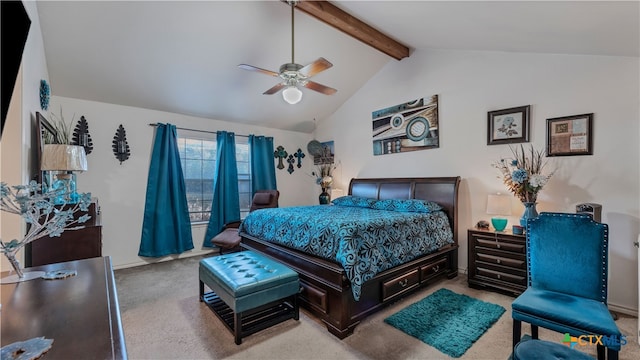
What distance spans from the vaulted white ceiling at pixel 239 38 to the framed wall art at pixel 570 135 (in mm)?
660

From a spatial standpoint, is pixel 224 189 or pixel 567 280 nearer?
pixel 567 280

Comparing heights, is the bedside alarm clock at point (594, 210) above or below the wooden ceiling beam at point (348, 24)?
below

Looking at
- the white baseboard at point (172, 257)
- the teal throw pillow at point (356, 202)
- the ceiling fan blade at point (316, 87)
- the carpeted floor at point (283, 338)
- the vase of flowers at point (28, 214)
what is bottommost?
the carpeted floor at point (283, 338)

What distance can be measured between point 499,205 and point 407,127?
1.81m

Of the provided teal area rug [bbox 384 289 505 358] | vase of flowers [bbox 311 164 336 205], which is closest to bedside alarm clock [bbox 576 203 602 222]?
teal area rug [bbox 384 289 505 358]

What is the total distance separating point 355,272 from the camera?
2.35 meters

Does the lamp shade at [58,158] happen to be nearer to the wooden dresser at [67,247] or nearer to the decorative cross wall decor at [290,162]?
the wooden dresser at [67,247]

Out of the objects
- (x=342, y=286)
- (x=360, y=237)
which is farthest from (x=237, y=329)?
(x=360, y=237)

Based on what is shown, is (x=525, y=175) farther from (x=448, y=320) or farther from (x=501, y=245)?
(x=448, y=320)

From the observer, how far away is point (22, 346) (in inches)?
31.9

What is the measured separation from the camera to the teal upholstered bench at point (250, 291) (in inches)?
89.2

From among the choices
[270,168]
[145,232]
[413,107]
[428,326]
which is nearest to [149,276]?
[145,232]

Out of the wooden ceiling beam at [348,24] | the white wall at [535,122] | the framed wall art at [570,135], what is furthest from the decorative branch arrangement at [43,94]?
the framed wall art at [570,135]

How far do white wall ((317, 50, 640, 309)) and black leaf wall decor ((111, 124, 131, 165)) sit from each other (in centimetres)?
391
